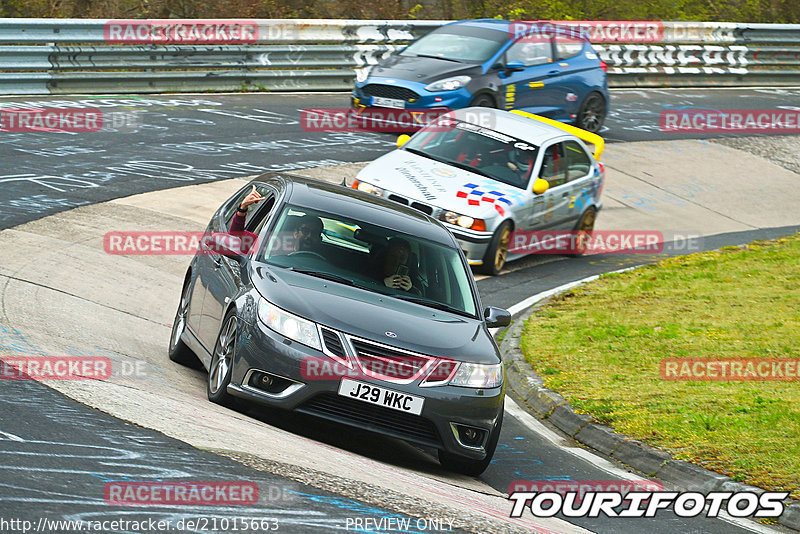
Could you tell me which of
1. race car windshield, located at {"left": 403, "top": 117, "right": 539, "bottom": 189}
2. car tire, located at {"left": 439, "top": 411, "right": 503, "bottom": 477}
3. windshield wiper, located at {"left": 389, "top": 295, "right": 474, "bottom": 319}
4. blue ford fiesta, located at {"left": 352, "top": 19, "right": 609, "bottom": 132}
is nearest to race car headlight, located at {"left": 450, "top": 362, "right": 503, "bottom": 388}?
car tire, located at {"left": 439, "top": 411, "right": 503, "bottom": 477}

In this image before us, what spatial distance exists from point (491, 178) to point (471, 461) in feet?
26.8

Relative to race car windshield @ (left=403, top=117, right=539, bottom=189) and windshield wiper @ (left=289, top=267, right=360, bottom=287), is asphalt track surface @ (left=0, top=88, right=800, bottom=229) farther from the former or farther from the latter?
windshield wiper @ (left=289, top=267, right=360, bottom=287)

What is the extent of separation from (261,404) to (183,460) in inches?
56.5

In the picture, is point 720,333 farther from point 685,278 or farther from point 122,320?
point 122,320

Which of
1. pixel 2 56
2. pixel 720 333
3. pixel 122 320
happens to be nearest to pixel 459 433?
pixel 122 320

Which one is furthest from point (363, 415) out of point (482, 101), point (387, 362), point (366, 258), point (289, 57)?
point (289, 57)

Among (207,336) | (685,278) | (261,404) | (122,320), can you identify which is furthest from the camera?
(685,278)

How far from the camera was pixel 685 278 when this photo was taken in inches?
606

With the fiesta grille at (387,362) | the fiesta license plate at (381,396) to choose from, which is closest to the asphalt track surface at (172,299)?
the fiesta license plate at (381,396)

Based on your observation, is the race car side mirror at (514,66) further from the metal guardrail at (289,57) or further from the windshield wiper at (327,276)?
the windshield wiper at (327,276)

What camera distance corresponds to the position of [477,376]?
7.63 meters

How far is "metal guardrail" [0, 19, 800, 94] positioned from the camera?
64.4 feet

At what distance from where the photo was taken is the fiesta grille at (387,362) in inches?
287

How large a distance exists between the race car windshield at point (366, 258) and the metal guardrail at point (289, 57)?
12410 millimetres
